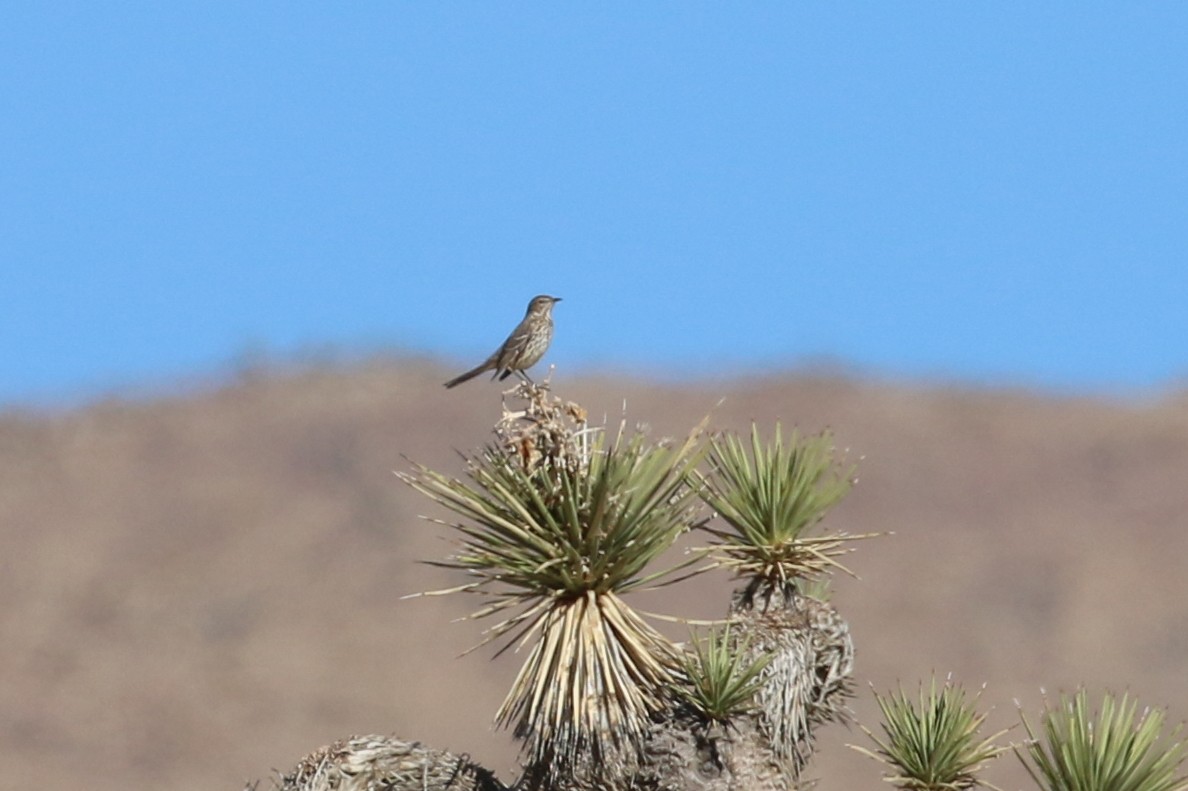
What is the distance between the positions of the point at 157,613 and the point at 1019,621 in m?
17.5

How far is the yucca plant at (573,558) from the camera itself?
892cm

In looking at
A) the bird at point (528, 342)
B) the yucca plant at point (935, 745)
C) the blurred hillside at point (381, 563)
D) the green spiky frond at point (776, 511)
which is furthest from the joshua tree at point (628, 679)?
the blurred hillside at point (381, 563)

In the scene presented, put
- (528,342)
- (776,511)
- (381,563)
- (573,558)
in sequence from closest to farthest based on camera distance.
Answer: (573,558) → (776,511) → (528,342) → (381,563)

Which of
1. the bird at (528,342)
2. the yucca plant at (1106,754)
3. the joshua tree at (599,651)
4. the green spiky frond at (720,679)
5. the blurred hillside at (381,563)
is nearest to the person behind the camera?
the green spiky frond at (720,679)

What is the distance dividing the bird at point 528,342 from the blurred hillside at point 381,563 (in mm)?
21520

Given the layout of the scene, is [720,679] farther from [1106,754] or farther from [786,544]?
[1106,754]

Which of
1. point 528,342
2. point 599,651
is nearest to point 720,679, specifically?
point 599,651

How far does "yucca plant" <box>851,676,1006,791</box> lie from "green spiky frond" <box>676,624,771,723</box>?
2.45 feet

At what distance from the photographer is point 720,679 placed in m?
8.77

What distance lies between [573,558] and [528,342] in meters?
3.47

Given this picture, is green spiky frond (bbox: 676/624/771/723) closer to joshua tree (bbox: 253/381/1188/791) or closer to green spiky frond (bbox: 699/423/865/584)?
joshua tree (bbox: 253/381/1188/791)

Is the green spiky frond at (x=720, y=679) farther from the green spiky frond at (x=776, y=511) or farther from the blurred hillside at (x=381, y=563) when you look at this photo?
the blurred hillside at (x=381, y=563)

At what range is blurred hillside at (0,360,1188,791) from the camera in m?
38.6

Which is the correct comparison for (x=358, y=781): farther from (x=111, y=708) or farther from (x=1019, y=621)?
(x=1019, y=621)
